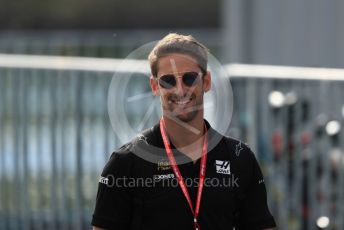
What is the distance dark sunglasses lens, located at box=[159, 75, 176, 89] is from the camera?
14.5ft

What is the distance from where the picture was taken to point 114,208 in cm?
444

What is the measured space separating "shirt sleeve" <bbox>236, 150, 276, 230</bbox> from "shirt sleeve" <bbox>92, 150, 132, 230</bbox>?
535 mm

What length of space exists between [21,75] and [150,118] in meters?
1.23

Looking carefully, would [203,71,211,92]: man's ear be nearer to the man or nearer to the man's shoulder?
the man

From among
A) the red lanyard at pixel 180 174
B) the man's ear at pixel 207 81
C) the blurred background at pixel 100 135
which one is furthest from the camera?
the blurred background at pixel 100 135

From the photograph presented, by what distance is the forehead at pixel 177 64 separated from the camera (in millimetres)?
4434

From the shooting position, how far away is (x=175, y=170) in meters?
4.43

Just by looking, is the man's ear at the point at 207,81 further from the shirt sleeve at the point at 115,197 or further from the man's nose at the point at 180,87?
the shirt sleeve at the point at 115,197

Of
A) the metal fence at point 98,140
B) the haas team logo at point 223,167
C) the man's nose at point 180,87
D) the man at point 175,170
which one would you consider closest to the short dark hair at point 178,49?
the man at point 175,170

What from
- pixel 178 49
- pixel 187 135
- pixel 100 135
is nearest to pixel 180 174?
pixel 187 135

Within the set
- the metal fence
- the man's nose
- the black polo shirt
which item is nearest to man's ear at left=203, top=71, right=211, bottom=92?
the man's nose

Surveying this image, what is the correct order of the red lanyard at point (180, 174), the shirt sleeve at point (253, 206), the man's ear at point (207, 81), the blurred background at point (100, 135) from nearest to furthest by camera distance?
1. the red lanyard at point (180, 174)
2. the man's ear at point (207, 81)
3. the shirt sleeve at point (253, 206)
4. the blurred background at point (100, 135)

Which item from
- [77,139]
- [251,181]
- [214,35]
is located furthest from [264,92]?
[214,35]

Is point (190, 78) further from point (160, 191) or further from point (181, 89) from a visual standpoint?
point (160, 191)
